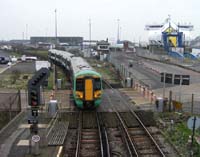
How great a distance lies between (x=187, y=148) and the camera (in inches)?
637

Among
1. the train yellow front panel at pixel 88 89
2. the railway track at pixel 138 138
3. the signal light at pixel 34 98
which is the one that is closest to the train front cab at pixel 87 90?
the train yellow front panel at pixel 88 89

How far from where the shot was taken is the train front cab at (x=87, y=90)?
23.9 m

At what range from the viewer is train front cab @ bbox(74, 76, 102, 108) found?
78.5ft

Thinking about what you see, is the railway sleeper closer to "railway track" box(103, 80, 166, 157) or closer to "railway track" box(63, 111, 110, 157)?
"railway track" box(103, 80, 166, 157)

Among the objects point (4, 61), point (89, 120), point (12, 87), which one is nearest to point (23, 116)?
point (89, 120)

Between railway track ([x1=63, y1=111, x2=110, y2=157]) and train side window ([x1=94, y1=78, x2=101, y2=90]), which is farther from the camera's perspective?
train side window ([x1=94, y1=78, x2=101, y2=90])

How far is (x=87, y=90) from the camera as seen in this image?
78.6 ft

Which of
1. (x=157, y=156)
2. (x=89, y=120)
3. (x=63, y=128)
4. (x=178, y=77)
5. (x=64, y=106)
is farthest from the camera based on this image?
(x=64, y=106)

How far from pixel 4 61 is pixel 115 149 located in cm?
5730

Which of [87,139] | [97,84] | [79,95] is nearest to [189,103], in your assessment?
[97,84]

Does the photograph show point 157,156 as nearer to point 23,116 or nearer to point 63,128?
point 63,128

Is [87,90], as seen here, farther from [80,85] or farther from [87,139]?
[87,139]

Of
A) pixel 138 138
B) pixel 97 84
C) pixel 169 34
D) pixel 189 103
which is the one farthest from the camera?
pixel 169 34

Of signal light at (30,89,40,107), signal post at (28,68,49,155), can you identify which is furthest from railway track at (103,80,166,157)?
signal light at (30,89,40,107)
